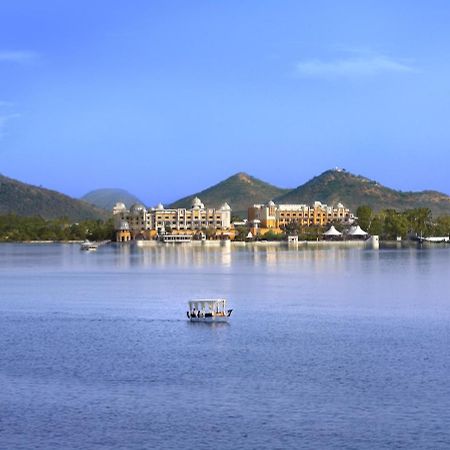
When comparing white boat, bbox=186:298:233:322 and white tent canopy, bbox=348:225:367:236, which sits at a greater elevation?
white tent canopy, bbox=348:225:367:236

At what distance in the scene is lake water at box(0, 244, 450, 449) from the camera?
19.9 meters

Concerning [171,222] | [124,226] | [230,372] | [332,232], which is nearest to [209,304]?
[230,372]

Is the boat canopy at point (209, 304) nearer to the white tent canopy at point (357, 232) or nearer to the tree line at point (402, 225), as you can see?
the tree line at point (402, 225)

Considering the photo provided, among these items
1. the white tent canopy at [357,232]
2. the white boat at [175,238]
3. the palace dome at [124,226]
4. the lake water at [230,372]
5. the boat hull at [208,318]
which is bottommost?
the lake water at [230,372]

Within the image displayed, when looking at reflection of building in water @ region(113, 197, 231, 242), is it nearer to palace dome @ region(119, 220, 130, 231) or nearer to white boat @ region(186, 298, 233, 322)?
palace dome @ region(119, 220, 130, 231)

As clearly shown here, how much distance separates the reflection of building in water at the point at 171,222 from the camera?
6476 inches

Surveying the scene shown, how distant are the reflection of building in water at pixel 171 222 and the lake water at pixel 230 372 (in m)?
115

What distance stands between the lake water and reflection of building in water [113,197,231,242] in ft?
378

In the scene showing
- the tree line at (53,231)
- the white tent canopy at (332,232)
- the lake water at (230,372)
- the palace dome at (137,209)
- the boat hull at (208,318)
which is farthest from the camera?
the palace dome at (137,209)

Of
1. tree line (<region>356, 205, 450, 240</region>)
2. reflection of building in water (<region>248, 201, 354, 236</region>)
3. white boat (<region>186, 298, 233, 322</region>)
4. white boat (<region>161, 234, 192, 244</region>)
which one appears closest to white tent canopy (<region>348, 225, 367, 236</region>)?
tree line (<region>356, 205, 450, 240</region>)

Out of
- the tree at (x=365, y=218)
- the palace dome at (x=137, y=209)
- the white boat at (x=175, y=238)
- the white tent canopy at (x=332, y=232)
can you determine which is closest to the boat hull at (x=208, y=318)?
the white tent canopy at (x=332, y=232)

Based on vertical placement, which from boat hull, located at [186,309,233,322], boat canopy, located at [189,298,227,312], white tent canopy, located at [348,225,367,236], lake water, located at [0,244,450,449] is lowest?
lake water, located at [0,244,450,449]

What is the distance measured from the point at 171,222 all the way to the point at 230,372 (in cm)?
14142

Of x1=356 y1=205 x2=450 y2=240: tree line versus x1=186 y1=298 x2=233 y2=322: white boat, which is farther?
x1=356 y1=205 x2=450 y2=240: tree line
